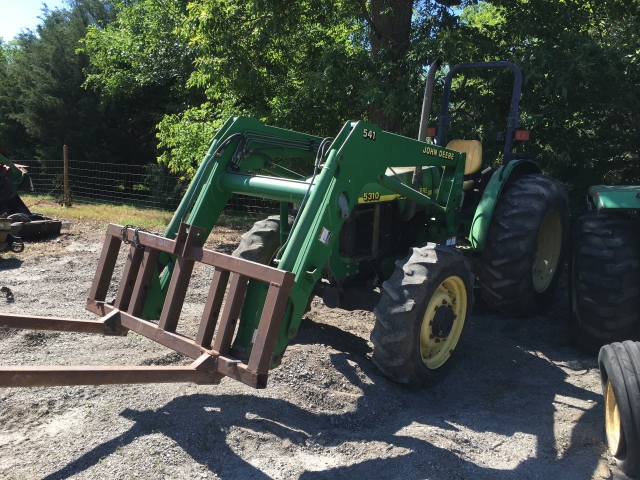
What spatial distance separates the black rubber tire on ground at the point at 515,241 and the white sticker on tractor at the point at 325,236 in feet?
6.48

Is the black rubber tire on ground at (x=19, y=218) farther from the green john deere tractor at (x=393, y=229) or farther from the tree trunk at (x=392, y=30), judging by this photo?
the green john deere tractor at (x=393, y=229)

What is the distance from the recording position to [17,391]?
4.04 m

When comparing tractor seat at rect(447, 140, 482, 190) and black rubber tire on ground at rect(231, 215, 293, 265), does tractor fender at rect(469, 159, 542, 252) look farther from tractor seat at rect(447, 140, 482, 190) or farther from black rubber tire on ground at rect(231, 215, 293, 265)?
black rubber tire on ground at rect(231, 215, 293, 265)

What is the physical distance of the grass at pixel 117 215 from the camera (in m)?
12.2

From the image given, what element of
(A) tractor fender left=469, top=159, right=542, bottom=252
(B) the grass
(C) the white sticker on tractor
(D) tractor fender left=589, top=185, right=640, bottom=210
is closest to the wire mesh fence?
(B) the grass

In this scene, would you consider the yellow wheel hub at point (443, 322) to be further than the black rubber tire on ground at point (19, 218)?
No

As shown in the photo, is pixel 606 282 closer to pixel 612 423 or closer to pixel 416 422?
pixel 612 423

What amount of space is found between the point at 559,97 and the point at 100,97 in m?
14.9

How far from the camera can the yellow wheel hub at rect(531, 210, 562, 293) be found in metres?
6.28

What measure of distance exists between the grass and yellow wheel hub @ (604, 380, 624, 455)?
358 inches

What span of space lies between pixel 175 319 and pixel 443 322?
1938 millimetres

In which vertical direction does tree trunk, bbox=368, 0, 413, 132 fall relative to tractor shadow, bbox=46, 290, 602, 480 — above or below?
above

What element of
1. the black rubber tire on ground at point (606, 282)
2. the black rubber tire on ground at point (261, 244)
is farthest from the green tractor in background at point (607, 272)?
the black rubber tire on ground at point (261, 244)

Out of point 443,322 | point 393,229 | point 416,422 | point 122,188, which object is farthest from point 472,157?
point 122,188
